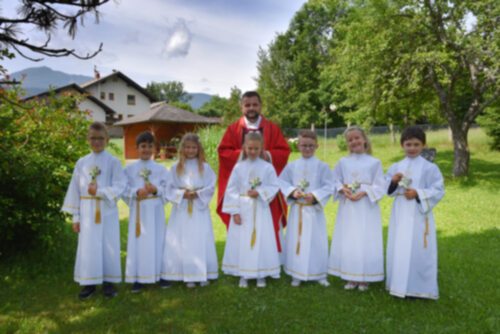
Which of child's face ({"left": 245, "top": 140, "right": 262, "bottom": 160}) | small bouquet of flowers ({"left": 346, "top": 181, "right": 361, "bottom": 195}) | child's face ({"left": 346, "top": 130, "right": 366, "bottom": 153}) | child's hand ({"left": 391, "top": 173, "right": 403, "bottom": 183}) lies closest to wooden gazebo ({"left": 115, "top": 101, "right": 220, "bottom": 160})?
child's face ({"left": 245, "top": 140, "right": 262, "bottom": 160})

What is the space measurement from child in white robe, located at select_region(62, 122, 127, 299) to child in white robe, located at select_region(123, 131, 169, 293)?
15 centimetres

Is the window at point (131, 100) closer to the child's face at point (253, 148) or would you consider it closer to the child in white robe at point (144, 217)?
the child in white robe at point (144, 217)

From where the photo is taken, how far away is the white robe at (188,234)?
15.6ft

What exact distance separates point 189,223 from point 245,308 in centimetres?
124

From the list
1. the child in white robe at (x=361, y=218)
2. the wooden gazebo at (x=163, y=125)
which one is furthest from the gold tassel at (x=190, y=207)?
the wooden gazebo at (x=163, y=125)

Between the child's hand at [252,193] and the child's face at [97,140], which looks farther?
the child's hand at [252,193]

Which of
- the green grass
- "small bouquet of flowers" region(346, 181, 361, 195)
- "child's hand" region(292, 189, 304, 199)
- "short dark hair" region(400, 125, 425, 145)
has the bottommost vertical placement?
the green grass

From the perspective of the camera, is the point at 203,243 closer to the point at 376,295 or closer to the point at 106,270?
the point at 106,270

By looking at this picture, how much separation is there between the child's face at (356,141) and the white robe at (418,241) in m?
0.63

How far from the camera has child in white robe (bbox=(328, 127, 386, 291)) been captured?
4.59 metres

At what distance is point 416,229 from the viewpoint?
4379 millimetres

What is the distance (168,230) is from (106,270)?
863mm

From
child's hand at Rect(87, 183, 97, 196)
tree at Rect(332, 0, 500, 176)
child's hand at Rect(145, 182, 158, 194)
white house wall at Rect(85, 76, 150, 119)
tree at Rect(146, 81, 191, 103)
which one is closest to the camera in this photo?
child's hand at Rect(87, 183, 97, 196)

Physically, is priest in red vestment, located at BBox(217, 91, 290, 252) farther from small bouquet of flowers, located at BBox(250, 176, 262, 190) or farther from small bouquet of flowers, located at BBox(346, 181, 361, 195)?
small bouquet of flowers, located at BBox(346, 181, 361, 195)
